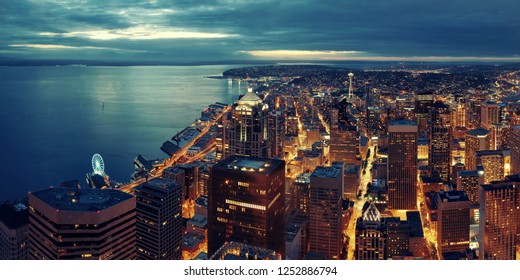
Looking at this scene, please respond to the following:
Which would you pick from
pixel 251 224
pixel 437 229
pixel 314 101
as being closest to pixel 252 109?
pixel 437 229

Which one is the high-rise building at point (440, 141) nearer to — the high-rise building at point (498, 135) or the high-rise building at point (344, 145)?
the high-rise building at point (498, 135)

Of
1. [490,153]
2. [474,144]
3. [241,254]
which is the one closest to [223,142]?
[490,153]

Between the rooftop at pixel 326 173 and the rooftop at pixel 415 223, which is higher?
Answer: the rooftop at pixel 326 173

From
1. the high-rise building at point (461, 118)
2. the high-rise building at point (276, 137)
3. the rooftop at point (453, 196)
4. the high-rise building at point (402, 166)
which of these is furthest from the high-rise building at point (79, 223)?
the high-rise building at point (461, 118)

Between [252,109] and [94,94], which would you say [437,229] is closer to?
[252,109]

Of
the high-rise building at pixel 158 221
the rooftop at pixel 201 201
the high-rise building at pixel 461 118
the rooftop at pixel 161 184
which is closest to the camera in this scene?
the high-rise building at pixel 158 221

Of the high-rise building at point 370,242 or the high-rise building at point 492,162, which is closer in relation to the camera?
the high-rise building at point 370,242

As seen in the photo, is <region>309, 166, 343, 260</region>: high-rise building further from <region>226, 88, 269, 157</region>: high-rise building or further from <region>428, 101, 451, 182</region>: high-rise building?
<region>428, 101, 451, 182</region>: high-rise building
